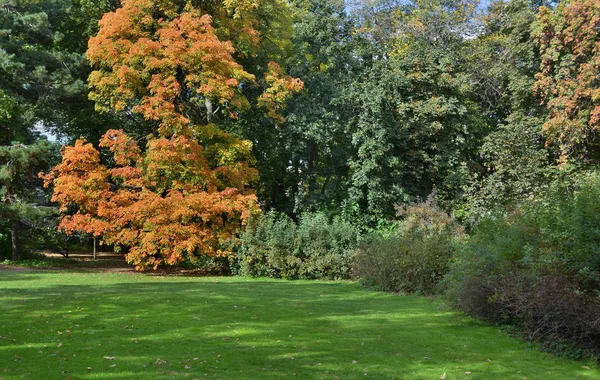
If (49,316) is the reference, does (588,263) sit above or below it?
above

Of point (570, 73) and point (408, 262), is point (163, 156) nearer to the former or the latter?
point (408, 262)

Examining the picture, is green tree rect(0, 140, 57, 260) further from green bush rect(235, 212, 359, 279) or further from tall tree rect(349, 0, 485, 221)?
tall tree rect(349, 0, 485, 221)

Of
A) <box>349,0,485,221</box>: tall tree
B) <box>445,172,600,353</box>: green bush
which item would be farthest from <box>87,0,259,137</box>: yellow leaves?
<box>445,172,600,353</box>: green bush

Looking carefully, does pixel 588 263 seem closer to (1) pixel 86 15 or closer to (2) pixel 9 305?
(2) pixel 9 305

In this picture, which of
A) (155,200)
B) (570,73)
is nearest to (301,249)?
(155,200)

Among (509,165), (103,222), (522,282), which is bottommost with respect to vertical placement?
(522,282)

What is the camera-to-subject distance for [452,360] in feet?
24.0

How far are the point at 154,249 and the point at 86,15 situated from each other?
1231 cm

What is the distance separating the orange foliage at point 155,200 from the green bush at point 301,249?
1.10 metres

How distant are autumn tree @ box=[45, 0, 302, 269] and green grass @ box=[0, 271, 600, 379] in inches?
318

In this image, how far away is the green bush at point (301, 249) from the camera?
2017 centimetres

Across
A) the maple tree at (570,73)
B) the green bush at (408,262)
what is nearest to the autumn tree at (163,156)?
the green bush at (408,262)

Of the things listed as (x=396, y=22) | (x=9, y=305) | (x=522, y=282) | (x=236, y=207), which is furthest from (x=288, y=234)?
(x=396, y=22)

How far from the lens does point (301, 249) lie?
806 inches
